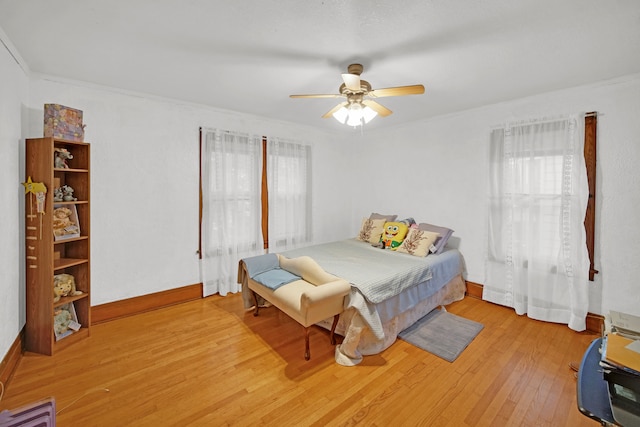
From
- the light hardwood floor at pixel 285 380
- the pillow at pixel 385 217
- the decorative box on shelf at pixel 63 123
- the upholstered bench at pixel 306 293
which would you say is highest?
the decorative box on shelf at pixel 63 123

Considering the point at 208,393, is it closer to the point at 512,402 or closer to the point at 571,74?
the point at 512,402

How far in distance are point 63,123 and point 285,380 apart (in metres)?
2.74

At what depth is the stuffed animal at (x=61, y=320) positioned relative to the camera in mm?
2387

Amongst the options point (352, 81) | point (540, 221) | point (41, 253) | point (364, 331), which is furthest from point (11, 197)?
point (540, 221)

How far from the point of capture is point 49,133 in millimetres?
2184

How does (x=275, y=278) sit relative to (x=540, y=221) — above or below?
below

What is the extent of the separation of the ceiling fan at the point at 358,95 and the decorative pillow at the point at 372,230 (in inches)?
73.0

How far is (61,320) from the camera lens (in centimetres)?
243

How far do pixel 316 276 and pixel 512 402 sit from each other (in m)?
1.62

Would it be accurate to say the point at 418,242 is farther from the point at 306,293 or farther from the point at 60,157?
the point at 60,157

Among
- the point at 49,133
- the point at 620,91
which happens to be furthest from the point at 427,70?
the point at 49,133

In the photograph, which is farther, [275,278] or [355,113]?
[275,278]

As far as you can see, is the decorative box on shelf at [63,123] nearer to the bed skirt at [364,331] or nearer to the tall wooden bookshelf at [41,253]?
the tall wooden bookshelf at [41,253]

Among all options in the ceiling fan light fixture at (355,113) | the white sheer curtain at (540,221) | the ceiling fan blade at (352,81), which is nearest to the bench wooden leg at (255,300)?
the ceiling fan light fixture at (355,113)
